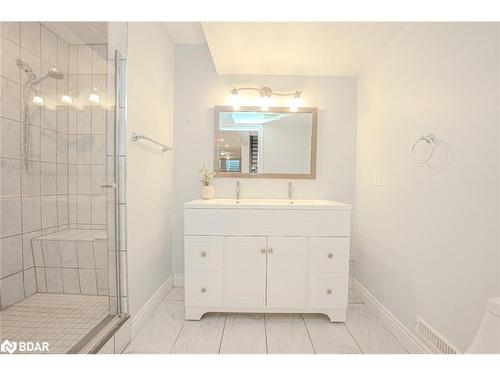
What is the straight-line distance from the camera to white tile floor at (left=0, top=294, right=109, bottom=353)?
3.68ft

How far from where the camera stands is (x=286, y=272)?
1.69 m

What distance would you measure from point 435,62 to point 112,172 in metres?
1.88

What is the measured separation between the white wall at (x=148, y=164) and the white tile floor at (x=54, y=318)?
0.22 meters

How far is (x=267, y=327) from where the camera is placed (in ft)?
5.40

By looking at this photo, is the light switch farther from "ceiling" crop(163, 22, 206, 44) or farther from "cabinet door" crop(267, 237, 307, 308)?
"ceiling" crop(163, 22, 206, 44)

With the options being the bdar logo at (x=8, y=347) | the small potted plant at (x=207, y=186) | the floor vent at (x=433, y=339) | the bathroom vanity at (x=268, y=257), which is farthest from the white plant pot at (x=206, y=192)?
the floor vent at (x=433, y=339)

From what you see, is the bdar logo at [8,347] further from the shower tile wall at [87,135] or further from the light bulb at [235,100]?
the light bulb at [235,100]

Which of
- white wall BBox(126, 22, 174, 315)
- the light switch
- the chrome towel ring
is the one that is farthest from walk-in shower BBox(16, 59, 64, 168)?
the light switch

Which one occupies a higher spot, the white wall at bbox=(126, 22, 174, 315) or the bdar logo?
the white wall at bbox=(126, 22, 174, 315)

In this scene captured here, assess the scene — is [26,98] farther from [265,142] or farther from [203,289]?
[265,142]

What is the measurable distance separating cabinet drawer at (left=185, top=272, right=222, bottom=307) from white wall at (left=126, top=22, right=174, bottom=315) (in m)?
0.33

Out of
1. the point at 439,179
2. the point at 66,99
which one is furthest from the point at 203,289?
the point at 439,179
